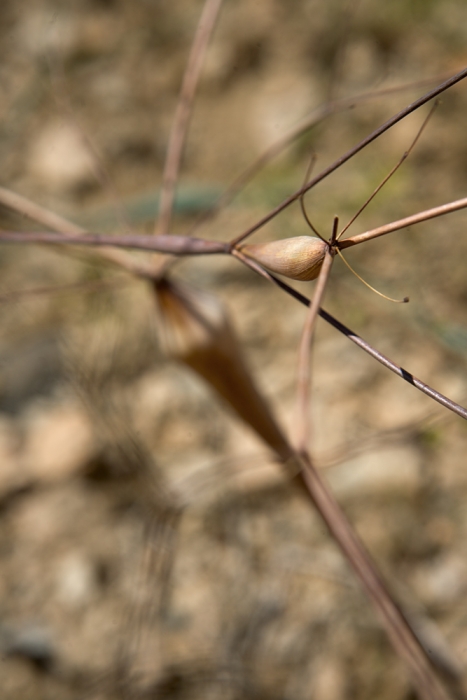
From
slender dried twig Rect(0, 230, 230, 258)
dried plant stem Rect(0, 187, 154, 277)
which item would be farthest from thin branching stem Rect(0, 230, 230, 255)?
dried plant stem Rect(0, 187, 154, 277)

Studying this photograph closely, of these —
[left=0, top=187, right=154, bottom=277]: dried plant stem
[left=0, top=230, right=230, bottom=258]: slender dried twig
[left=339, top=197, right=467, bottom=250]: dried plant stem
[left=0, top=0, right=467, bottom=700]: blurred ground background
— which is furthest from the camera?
[left=0, top=0, right=467, bottom=700]: blurred ground background

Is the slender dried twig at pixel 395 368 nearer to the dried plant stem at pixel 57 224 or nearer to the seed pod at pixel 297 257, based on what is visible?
the seed pod at pixel 297 257

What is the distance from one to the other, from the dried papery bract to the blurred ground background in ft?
0.25

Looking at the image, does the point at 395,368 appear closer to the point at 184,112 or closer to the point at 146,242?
the point at 146,242

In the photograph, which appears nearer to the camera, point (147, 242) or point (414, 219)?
point (414, 219)

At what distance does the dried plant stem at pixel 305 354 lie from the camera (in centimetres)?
30

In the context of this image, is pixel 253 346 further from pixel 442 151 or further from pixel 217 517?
pixel 442 151

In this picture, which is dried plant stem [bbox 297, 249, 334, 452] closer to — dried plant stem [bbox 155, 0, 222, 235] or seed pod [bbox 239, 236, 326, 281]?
seed pod [bbox 239, 236, 326, 281]

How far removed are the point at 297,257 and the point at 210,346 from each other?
0.26 m

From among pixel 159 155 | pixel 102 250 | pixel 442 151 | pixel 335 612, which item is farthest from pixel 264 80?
pixel 335 612

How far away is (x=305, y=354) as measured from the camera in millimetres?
306

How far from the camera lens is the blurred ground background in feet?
2.36

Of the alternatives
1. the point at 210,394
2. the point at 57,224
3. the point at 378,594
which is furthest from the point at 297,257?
the point at 210,394

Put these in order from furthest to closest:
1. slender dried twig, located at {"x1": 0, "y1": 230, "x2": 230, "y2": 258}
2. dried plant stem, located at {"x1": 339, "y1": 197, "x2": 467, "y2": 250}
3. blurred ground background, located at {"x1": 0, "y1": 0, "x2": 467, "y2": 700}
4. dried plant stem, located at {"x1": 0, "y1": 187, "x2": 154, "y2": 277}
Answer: blurred ground background, located at {"x1": 0, "y1": 0, "x2": 467, "y2": 700} → dried plant stem, located at {"x1": 0, "y1": 187, "x2": 154, "y2": 277} → slender dried twig, located at {"x1": 0, "y1": 230, "x2": 230, "y2": 258} → dried plant stem, located at {"x1": 339, "y1": 197, "x2": 467, "y2": 250}
